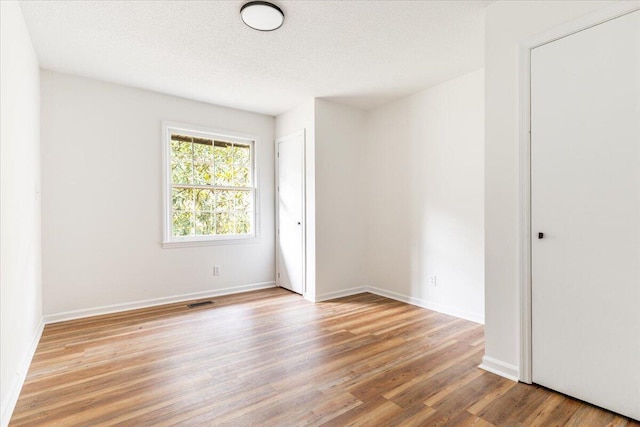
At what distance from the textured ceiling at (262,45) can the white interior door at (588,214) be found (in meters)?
0.88

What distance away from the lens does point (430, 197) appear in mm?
3896

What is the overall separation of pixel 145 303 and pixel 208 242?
102 centimetres

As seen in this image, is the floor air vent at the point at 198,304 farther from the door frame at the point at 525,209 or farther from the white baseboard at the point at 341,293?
the door frame at the point at 525,209

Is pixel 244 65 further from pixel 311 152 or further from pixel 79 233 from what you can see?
pixel 79 233

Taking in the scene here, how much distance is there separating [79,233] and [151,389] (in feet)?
7.40

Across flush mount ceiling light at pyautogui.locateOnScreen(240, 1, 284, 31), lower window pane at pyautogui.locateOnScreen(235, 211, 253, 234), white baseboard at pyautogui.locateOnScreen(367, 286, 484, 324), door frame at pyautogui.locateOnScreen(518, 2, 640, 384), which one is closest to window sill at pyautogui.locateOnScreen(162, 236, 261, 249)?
lower window pane at pyautogui.locateOnScreen(235, 211, 253, 234)

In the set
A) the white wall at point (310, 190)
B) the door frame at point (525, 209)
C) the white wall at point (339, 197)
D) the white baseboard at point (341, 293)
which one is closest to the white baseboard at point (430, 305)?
the white baseboard at point (341, 293)

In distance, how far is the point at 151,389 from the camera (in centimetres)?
217

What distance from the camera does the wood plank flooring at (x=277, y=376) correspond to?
73.7 inches

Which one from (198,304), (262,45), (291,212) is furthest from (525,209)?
(198,304)

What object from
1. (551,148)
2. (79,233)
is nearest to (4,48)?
(79,233)

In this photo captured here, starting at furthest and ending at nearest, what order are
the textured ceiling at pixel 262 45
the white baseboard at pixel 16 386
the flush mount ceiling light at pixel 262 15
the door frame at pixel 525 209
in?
the textured ceiling at pixel 262 45 < the flush mount ceiling light at pixel 262 15 < the door frame at pixel 525 209 < the white baseboard at pixel 16 386

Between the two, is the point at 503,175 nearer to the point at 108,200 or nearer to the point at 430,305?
the point at 430,305

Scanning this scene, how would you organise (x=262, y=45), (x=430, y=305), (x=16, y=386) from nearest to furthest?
(x=16, y=386)
(x=262, y=45)
(x=430, y=305)
